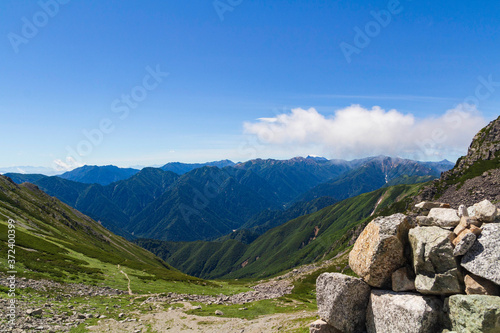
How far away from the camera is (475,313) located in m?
13.7

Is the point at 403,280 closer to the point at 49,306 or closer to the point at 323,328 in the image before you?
the point at 323,328

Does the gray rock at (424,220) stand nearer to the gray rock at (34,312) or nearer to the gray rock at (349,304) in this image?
the gray rock at (349,304)

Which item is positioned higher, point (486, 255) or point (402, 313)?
point (486, 255)

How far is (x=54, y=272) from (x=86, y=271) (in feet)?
38.3

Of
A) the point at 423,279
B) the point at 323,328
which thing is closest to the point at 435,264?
the point at 423,279

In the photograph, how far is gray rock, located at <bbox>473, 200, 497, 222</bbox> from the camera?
16078 millimetres

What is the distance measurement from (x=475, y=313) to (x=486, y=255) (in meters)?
3.28

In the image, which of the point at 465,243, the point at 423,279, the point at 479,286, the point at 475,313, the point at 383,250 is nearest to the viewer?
the point at 475,313

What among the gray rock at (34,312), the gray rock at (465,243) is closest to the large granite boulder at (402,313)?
the gray rock at (465,243)

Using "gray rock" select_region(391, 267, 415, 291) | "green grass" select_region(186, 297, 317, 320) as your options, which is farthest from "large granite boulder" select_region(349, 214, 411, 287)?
"green grass" select_region(186, 297, 317, 320)

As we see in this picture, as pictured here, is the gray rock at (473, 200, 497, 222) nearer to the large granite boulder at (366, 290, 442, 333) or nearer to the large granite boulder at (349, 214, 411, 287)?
the large granite boulder at (349, 214, 411, 287)

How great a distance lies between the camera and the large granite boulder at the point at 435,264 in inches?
603

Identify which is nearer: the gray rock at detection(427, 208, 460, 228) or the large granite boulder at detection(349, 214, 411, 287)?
the gray rock at detection(427, 208, 460, 228)

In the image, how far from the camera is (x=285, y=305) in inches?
2227
